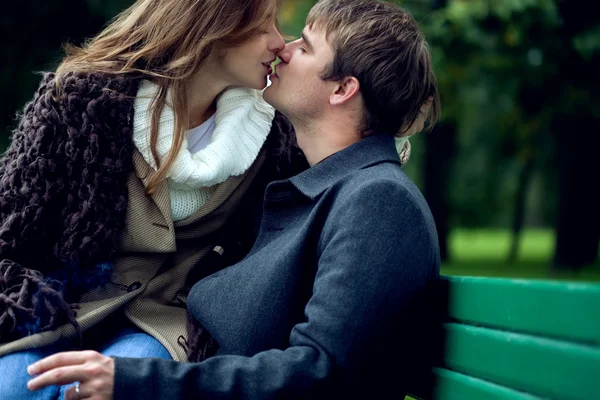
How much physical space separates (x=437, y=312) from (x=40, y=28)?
10073mm

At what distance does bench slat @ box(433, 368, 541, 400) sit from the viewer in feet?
6.56

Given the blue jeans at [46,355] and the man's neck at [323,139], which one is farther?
the man's neck at [323,139]

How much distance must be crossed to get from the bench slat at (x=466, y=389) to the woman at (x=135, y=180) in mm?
901

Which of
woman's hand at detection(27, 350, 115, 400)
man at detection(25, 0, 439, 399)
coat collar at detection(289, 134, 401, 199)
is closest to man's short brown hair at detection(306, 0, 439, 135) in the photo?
man at detection(25, 0, 439, 399)

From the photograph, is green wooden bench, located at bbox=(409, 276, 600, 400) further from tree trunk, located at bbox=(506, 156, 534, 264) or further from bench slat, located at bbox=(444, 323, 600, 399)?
tree trunk, located at bbox=(506, 156, 534, 264)

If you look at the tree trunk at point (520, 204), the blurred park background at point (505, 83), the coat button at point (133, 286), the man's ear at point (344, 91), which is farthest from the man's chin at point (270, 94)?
the tree trunk at point (520, 204)

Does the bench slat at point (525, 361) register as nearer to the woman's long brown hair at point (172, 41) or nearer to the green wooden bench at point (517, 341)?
the green wooden bench at point (517, 341)

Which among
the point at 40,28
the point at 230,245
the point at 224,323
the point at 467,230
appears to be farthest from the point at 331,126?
the point at 467,230

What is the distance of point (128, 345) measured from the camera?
2850 millimetres

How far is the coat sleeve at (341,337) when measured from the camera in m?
2.22

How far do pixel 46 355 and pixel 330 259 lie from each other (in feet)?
3.42

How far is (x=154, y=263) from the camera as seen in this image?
3090mm

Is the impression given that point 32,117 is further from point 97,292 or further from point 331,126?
point 331,126

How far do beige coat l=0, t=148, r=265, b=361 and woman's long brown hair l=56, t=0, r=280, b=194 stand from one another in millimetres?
247
